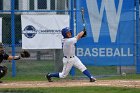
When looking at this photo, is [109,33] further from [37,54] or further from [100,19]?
[37,54]

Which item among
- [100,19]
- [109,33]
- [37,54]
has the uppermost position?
[100,19]

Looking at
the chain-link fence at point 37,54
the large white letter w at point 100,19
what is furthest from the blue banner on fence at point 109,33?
the chain-link fence at point 37,54

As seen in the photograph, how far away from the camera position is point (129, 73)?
57.0ft

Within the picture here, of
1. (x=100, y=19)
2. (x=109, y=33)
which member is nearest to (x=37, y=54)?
(x=100, y=19)

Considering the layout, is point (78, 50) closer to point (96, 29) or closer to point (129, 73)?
point (96, 29)

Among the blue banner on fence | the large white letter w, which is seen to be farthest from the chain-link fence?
the large white letter w

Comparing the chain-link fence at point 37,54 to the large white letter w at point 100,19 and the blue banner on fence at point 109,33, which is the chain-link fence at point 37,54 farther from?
the large white letter w at point 100,19

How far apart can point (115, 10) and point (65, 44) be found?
388 cm

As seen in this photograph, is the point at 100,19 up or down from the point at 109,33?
up

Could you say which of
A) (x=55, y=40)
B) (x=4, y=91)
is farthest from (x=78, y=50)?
(x=4, y=91)

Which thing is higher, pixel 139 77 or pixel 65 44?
pixel 65 44

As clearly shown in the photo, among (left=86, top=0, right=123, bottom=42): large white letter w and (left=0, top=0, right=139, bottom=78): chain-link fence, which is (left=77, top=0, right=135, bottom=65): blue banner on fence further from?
(left=0, top=0, right=139, bottom=78): chain-link fence

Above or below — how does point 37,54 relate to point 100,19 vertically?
below

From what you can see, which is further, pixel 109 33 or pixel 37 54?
pixel 37 54
